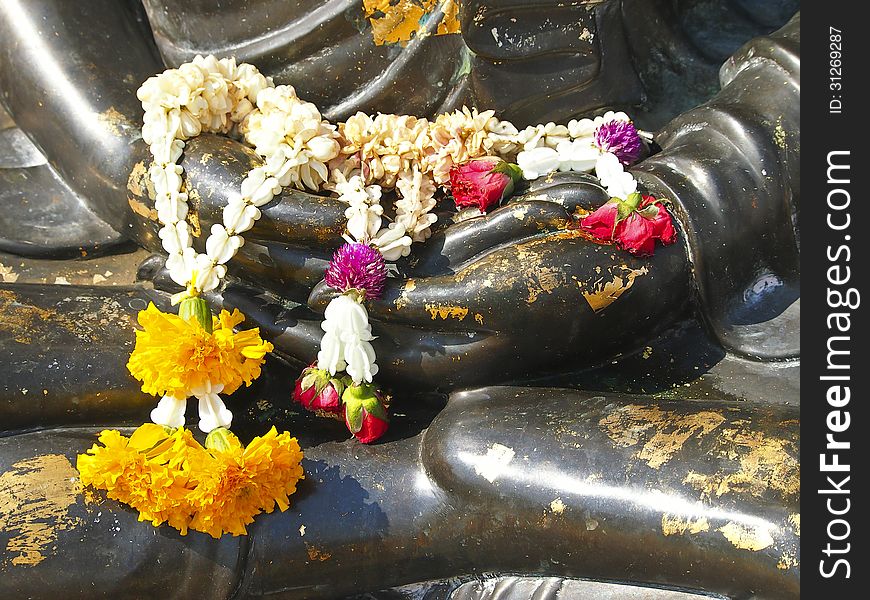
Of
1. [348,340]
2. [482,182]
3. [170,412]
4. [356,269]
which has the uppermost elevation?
[482,182]

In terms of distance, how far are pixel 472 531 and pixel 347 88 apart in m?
0.99

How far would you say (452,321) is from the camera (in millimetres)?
1717

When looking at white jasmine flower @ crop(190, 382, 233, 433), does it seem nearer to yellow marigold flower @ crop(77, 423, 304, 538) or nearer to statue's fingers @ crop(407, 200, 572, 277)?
yellow marigold flower @ crop(77, 423, 304, 538)

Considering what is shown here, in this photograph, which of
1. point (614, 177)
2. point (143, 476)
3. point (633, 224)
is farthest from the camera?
point (614, 177)

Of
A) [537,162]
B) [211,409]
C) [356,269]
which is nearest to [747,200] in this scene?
[537,162]

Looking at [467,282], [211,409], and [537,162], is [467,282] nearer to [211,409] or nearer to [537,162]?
[537,162]

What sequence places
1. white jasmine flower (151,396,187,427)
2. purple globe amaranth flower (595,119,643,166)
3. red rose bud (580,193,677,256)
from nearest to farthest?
white jasmine flower (151,396,187,427), red rose bud (580,193,677,256), purple globe amaranth flower (595,119,643,166)

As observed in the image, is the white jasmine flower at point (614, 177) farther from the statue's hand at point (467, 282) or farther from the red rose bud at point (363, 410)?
the red rose bud at point (363, 410)

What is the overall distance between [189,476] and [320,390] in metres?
0.29

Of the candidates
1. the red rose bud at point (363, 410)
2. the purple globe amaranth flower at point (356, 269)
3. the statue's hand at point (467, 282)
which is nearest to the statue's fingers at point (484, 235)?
the statue's hand at point (467, 282)

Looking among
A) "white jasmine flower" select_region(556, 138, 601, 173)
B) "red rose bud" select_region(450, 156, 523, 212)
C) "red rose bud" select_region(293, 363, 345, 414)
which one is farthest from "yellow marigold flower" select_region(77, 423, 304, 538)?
"white jasmine flower" select_region(556, 138, 601, 173)

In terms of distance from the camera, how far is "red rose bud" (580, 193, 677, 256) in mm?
1737
